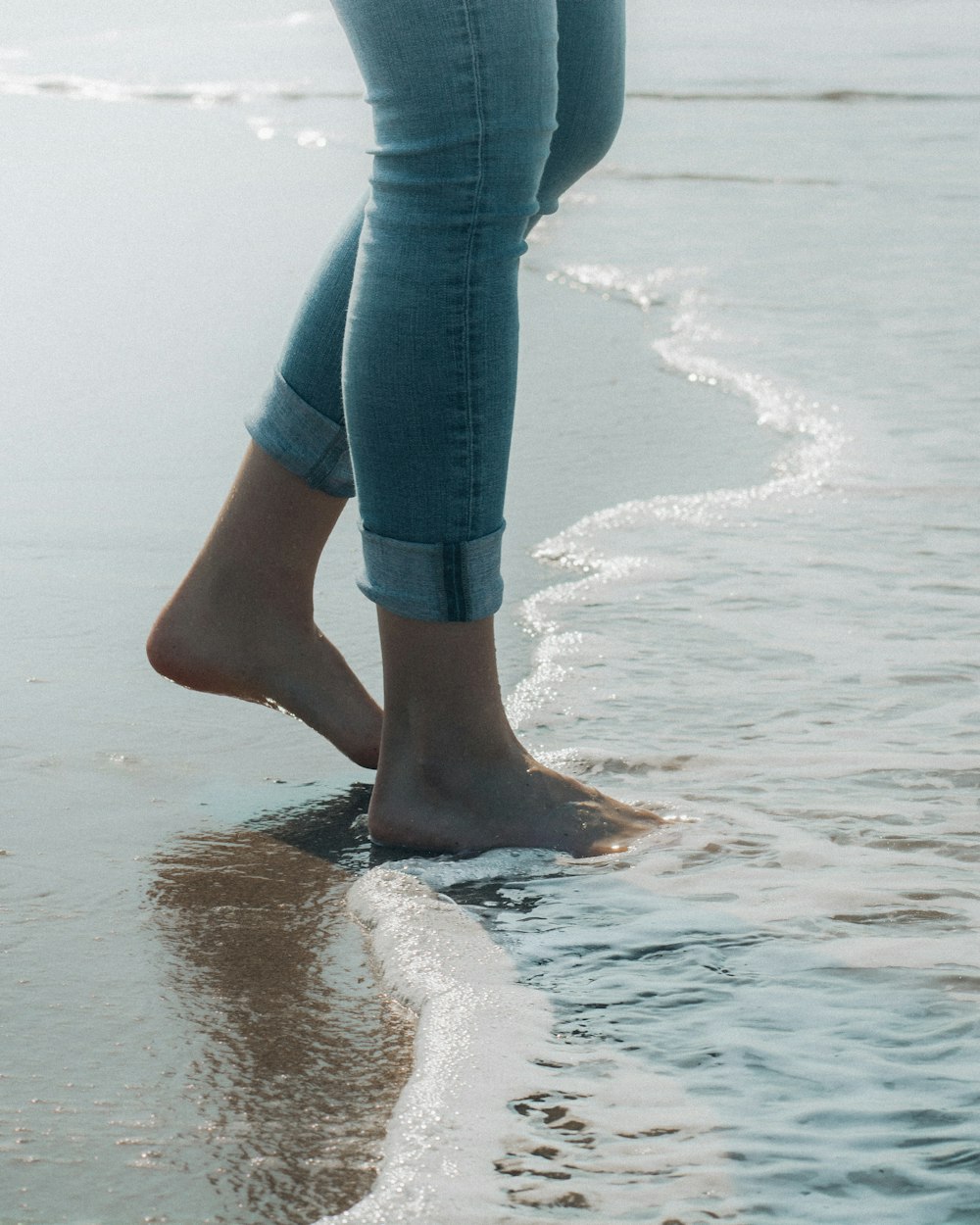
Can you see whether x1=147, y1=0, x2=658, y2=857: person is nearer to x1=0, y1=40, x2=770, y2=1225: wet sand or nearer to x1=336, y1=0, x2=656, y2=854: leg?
x1=336, y1=0, x2=656, y2=854: leg

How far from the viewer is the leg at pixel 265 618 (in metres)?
1.80

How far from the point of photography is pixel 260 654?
181 centimetres

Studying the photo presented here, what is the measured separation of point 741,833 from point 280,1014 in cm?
54

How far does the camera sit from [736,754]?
1802 millimetres

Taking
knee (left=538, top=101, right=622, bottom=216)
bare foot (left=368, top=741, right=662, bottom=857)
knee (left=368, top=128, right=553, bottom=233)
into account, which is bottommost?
bare foot (left=368, top=741, right=662, bottom=857)

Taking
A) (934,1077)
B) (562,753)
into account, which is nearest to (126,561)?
(562,753)

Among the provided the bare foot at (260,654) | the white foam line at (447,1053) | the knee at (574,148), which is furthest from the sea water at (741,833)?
the knee at (574,148)

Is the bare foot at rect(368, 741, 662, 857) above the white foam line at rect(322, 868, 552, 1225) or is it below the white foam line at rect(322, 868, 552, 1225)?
above

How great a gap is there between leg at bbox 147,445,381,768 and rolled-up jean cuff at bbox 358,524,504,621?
0.27m

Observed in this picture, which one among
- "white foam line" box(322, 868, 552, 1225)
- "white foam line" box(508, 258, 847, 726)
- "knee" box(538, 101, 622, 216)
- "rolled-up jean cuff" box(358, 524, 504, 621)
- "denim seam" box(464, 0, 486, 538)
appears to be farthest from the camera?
"white foam line" box(508, 258, 847, 726)

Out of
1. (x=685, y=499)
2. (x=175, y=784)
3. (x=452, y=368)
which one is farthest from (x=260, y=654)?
(x=685, y=499)

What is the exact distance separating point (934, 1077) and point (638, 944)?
29 centimetres

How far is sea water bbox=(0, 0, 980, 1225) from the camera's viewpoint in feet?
3.56

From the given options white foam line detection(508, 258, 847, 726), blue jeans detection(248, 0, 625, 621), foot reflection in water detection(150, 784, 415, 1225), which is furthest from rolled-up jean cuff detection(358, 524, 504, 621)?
white foam line detection(508, 258, 847, 726)
